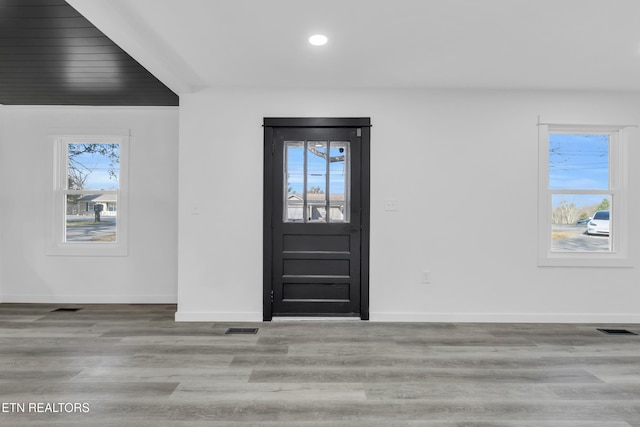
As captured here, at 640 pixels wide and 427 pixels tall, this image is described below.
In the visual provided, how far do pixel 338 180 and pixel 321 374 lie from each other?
206cm

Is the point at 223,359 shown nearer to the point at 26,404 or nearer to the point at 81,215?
the point at 26,404

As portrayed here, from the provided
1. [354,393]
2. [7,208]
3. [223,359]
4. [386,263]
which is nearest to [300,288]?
[386,263]

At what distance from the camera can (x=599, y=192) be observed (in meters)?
4.22

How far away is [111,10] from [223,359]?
250 cm

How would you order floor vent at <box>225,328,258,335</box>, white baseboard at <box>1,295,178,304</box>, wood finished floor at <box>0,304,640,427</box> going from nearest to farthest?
wood finished floor at <box>0,304,640,427</box>, floor vent at <box>225,328,258,335</box>, white baseboard at <box>1,295,178,304</box>

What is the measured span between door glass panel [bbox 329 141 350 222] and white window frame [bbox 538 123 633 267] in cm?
201

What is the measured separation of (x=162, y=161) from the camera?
16.3 feet

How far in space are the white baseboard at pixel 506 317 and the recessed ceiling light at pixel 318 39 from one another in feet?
8.67

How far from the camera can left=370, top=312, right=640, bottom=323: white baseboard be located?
13.4 feet

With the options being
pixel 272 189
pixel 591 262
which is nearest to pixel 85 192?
pixel 272 189

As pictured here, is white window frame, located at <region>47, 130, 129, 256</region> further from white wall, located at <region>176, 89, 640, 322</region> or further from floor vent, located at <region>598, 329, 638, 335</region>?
floor vent, located at <region>598, 329, 638, 335</region>

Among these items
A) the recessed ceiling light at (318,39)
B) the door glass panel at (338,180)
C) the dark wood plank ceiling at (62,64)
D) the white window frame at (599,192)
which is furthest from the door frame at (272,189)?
the white window frame at (599,192)

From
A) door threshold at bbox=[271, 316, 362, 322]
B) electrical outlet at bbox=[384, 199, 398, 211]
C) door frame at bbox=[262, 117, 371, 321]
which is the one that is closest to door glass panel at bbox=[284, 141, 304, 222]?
door frame at bbox=[262, 117, 371, 321]

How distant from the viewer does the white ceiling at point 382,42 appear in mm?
2508
